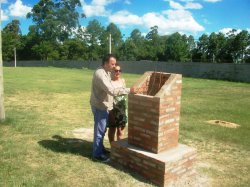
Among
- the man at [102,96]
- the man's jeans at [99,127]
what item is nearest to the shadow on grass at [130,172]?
the man at [102,96]

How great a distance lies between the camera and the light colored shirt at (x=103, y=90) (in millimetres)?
5043

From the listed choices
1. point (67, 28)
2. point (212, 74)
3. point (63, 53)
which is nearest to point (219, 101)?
point (212, 74)

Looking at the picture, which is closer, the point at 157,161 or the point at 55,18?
the point at 157,161

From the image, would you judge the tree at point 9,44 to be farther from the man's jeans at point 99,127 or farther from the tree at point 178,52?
the man's jeans at point 99,127

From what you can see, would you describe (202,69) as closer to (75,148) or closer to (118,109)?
(75,148)

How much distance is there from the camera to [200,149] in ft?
21.6

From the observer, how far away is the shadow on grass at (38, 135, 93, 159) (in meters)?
6.04

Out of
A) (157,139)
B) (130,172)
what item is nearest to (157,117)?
(157,139)

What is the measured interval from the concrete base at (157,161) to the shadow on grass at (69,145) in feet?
2.73

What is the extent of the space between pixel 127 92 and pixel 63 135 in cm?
268

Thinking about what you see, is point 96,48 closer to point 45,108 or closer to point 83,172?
point 45,108

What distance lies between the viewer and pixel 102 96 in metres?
5.34

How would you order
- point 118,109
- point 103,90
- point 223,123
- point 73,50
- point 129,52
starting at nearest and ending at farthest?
1. point 103,90
2. point 118,109
3. point 223,123
4. point 73,50
5. point 129,52

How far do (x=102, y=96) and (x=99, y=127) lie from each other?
53cm
